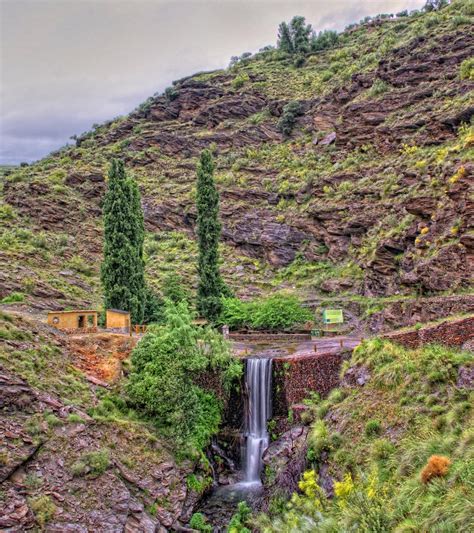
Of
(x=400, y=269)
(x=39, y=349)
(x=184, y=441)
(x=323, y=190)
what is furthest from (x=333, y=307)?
(x=39, y=349)

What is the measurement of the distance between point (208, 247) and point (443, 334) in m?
22.8

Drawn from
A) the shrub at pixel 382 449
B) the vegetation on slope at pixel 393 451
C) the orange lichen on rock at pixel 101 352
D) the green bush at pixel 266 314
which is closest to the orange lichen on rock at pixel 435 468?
the vegetation on slope at pixel 393 451

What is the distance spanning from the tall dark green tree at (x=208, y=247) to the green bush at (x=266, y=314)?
99 centimetres

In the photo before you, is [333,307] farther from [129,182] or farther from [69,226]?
[69,226]

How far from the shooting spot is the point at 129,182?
3353 cm

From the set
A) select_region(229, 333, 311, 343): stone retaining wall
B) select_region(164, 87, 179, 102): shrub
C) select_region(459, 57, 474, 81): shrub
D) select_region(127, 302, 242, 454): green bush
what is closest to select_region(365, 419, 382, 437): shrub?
select_region(127, 302, 242, 454): green bush

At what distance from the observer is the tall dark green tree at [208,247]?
115ft

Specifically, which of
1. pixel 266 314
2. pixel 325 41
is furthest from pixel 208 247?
pixel 325 41

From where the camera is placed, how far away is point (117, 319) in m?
26.8

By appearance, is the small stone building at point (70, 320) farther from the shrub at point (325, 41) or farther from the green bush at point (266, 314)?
the shrub at point (325, 41)

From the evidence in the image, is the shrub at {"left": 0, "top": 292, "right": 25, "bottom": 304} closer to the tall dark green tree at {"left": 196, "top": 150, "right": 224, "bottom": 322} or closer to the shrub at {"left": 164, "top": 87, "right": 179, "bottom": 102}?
the tall dark green tree at {"left": 196, "top": 150, "right": 224, "bottom": 322}

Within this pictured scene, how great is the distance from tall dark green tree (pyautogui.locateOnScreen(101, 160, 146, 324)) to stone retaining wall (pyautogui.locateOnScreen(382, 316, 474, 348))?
17.9 metres

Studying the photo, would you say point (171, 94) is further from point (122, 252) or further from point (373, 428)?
point (373, 428)

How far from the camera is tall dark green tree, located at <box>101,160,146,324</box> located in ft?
96.9
